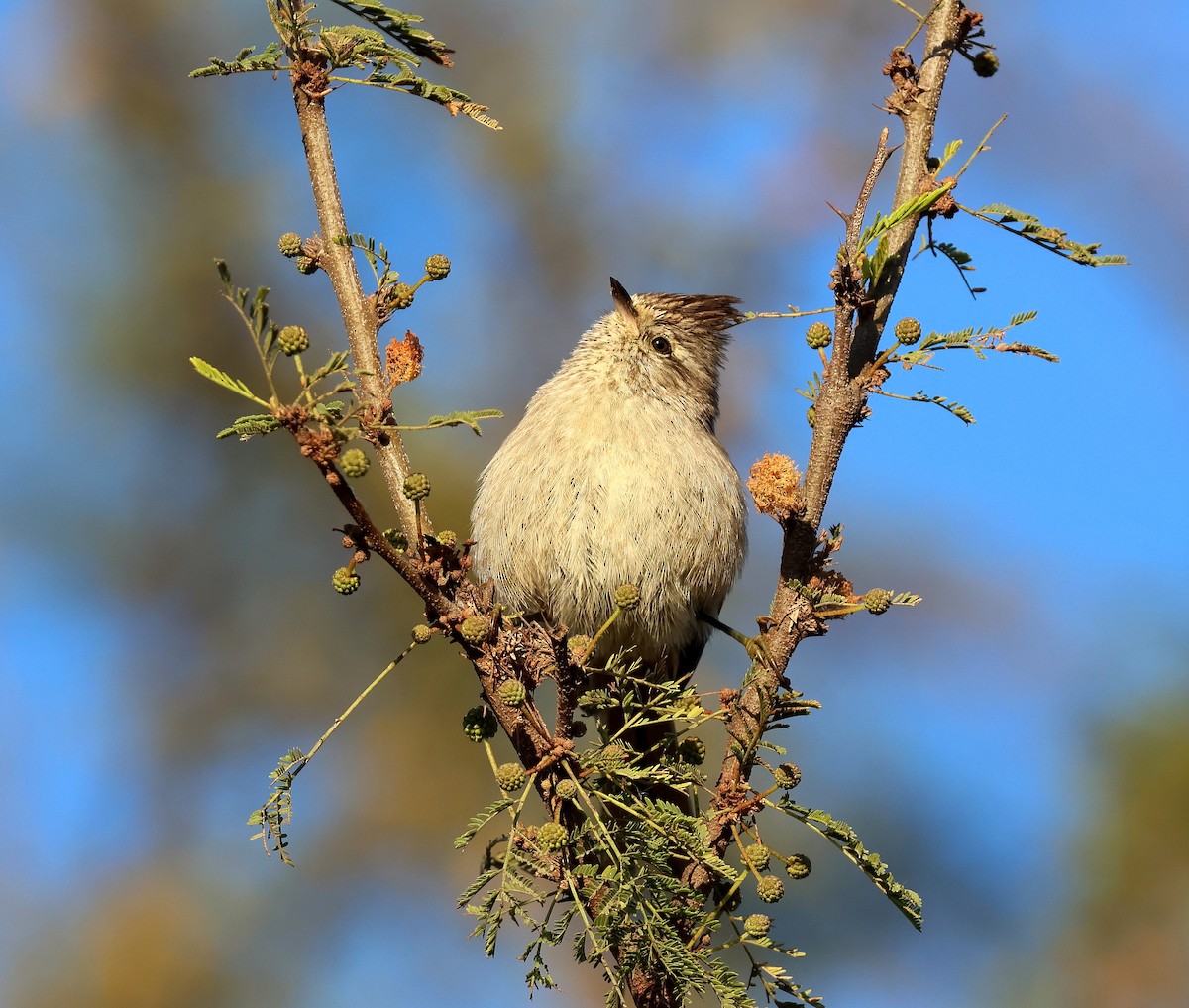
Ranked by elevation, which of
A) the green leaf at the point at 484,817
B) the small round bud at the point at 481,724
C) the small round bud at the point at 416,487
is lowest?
the green leaf at the point at 484,817

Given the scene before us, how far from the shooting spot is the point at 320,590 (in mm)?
8750

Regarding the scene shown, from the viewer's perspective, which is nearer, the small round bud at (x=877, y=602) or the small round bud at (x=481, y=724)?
the small round bud at (x=877, y=602)

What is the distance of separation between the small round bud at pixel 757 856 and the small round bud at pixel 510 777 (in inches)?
22.7

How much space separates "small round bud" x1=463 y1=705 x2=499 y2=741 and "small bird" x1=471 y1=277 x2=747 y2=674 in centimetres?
96

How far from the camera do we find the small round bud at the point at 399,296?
3.11 metres

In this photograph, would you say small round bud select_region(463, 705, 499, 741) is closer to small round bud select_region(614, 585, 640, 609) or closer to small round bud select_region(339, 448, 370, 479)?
small round bud select_region(614, 585, 640, 609)

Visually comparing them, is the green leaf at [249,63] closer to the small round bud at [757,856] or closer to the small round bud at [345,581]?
the small round bud at [345,581]

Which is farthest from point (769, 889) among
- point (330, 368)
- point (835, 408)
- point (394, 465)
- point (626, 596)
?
point (330, 368)

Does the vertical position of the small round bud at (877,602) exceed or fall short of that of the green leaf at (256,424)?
it exceeds it

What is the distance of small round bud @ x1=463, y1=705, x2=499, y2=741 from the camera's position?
3346 millimetres

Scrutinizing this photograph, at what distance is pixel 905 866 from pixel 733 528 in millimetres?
4072

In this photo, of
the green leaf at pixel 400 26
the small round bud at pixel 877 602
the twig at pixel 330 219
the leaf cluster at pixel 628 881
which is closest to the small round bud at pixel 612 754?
the leaf cluster at pixel 628 881

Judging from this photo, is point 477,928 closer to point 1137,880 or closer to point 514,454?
point 514,454

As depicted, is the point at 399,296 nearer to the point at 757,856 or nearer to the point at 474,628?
the point at 474,628
